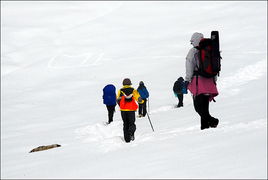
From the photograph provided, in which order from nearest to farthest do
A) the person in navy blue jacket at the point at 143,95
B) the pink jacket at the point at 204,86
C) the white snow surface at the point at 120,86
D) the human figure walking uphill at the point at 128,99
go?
the white snow surface at the point at 120,86 < the pink jacket at the point at 204,86 < the human figure walking uphill at the point at 128,99 < the person in navy blue jacket at the point at 143,95

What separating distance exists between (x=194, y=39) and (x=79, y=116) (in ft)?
48.6

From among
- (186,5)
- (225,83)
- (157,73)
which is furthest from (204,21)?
(225,83)

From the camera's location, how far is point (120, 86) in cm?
2825

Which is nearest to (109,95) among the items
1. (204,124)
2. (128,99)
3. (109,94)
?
(109,94)

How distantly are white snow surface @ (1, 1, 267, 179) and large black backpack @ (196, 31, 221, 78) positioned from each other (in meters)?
0.97

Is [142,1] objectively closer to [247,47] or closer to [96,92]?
[247,47]

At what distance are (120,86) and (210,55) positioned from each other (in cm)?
2077

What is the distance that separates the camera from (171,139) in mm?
8234

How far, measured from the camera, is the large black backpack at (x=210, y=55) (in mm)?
7535

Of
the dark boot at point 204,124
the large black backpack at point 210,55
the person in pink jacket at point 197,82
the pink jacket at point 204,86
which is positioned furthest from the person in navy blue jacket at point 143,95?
the large black backpack at point 210,55

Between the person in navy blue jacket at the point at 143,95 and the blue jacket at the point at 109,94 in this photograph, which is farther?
the person in navy blue jacket at the point at 143,95

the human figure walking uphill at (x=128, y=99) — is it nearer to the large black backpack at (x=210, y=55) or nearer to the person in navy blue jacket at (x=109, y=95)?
the large black backpack at (x=210, y=55)

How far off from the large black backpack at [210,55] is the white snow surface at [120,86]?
3.17 ft

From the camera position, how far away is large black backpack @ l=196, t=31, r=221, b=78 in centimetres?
754
